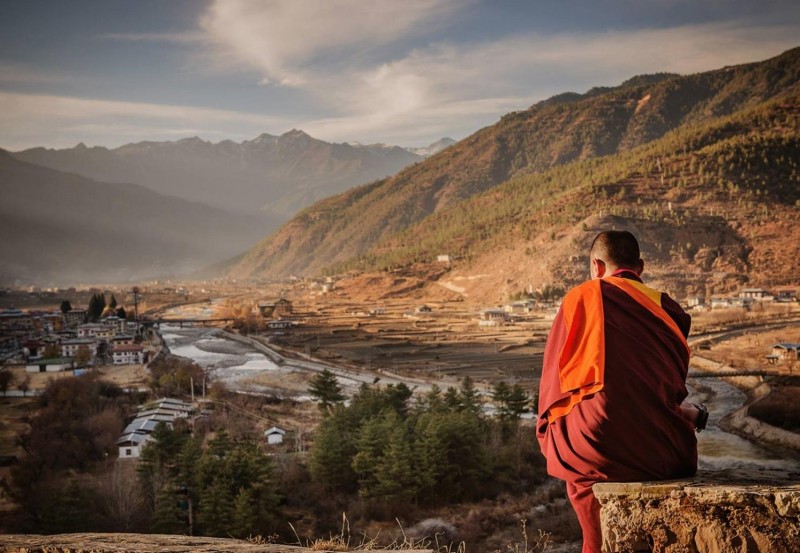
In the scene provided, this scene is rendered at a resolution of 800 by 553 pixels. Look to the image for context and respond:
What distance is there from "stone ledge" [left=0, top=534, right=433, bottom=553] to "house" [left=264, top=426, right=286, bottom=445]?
16319 millimetres

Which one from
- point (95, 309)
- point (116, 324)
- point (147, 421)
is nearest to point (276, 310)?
point (95, 309)

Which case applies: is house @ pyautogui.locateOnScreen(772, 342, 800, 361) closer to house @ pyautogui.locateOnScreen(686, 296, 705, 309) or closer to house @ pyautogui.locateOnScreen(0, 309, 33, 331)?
house @ pyautogui.locateOnScreen(686, 296, 705, 309)

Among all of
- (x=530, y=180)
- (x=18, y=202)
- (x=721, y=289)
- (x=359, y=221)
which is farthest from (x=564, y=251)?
(x=18, y=202)

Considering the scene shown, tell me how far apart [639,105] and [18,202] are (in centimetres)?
19567

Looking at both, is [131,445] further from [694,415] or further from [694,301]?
[694,301]

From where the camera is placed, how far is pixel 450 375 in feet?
94.0

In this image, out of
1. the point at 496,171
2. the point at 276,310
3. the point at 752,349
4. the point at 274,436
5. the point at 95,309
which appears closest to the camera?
the point at 274,436

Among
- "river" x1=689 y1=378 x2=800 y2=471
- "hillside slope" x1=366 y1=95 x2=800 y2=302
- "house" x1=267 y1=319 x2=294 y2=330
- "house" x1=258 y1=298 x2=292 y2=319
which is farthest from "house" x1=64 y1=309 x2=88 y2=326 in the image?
"river" x1=689 y1=378 x2=800 y2=471

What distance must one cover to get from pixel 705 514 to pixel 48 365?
35313 millimetres

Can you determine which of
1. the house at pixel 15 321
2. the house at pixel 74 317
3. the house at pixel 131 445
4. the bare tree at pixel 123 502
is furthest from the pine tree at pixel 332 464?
the house at pixel 74 317

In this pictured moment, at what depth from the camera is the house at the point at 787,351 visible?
21.2 metres

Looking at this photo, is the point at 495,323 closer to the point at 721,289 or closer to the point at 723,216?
the point at 721,289

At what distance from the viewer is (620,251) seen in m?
2.52

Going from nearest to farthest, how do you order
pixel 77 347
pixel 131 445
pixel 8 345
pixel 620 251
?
pixel 620 251, pixel 131 445, pixel 77 347, pixel 8 345
